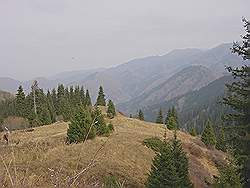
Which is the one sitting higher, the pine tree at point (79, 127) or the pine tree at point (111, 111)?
the pine tree at point (79, 127)

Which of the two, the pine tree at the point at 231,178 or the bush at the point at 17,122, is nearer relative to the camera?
the pine tree at the point at 231,178

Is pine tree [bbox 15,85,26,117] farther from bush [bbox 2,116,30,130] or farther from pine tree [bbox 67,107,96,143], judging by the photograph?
pine tree [bbox 67,107,96,143]

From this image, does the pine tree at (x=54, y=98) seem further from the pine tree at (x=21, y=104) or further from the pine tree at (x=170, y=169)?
the pine tree at (x=170, y=169)

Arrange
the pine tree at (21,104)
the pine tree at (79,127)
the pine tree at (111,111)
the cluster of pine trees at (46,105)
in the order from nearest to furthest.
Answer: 1. the pine tree at (79,127)
2. the pine tree at (111,111)
3. the cluster of pine trees at (46,105)
4. the pine tree at (21,104)

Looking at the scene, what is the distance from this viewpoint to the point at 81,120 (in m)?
26.5

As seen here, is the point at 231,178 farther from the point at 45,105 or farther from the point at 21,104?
the point at 21,104

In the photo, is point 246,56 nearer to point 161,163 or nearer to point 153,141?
point 161,163

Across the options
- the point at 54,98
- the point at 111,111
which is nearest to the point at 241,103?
the point at 111,111

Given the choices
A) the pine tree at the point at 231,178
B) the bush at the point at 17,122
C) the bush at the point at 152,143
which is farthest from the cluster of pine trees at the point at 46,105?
the pine tree at the point at 231,178

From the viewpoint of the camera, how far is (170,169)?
49.0 feet

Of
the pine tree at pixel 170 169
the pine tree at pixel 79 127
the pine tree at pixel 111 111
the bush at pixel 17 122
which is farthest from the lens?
the bush at pixel 17 122

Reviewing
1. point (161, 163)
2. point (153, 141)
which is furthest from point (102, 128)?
point (161, 163)

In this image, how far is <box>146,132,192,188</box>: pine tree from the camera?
1478 centimetres

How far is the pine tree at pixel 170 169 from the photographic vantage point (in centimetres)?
1478
